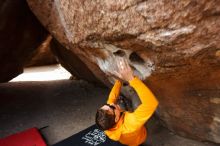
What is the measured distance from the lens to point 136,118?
2811 mm

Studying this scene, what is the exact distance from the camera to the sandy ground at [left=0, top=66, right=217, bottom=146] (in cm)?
421

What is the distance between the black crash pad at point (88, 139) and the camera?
3923 mm

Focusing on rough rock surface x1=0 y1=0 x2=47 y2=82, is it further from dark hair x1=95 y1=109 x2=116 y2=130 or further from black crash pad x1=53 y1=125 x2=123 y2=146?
dark hair x1=95 y1=109 x2=116 y2=130

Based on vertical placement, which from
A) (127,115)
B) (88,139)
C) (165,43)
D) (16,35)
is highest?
(165,43)

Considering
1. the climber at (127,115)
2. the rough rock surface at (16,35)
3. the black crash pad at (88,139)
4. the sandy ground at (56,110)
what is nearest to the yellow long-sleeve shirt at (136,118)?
the climber at (127,115)

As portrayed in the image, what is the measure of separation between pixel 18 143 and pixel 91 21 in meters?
2.26

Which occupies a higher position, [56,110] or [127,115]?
[127,115]

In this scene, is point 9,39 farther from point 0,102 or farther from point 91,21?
point 91,21

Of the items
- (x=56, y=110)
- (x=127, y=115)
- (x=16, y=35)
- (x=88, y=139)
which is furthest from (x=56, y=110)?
(x=127, y=115)

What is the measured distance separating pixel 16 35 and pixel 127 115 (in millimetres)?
2648

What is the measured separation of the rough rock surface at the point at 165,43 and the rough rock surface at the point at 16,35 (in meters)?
0.86

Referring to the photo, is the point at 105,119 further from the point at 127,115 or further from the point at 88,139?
the point at 88,139

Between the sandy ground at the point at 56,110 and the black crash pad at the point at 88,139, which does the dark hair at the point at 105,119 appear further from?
the sandy ground at the point at 56,110

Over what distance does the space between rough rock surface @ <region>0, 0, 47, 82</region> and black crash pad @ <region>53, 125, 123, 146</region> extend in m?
1.75
